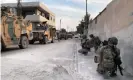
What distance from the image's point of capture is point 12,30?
17.3 meters

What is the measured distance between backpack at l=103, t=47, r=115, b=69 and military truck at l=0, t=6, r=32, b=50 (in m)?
9.88

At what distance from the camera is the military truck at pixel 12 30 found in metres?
16.2

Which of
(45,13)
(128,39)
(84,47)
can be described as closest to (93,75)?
(128,39)

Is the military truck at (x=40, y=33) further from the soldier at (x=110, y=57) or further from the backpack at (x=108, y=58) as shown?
the backpack at (x=108, y=58)

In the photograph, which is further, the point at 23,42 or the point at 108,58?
the point at 23,42

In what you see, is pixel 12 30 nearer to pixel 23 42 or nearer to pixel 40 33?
pixel 23 42

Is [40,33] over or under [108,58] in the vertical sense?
over

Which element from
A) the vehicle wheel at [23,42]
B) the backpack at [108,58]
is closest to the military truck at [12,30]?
the vehicle wheel at [23,42]

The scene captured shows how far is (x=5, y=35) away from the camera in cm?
1631

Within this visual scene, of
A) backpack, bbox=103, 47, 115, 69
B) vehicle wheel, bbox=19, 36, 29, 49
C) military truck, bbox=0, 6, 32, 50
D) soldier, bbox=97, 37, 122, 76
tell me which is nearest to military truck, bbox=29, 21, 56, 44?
military truck, bbox=0, 6, 32, 50

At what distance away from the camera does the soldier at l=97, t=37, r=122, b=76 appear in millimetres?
7312

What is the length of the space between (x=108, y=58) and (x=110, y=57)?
2.5 inches

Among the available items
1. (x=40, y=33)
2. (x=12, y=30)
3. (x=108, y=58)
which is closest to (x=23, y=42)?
(x=12, y=30)

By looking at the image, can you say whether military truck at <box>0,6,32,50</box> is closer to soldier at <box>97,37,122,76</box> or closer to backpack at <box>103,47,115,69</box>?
soldier at <box>97,37,122,76</box>
